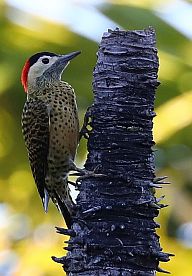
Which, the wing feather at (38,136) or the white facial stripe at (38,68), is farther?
the white facial stripe at (38,68)

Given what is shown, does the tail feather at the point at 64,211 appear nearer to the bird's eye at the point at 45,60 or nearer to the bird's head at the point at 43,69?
the bird's head at the point at 43,69

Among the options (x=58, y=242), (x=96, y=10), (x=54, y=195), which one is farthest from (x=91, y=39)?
(x=54, y=195)

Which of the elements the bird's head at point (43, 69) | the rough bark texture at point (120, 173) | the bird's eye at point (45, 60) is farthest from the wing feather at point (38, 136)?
the rough bark texture at point (120, 173)

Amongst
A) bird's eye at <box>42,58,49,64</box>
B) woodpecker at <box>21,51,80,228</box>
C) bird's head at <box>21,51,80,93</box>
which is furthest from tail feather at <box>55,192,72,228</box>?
bird's eye at <box>42,58,49,64</box>

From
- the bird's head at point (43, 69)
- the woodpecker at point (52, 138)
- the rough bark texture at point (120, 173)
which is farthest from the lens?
the bird's head at point (43, 69)

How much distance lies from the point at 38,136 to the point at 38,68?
55 cm

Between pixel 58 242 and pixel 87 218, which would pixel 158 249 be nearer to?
pixel 87 218

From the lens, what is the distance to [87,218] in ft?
16.7

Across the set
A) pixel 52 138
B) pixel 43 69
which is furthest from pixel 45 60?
pixel 52 138

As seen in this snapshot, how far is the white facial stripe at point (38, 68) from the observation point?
6844mm

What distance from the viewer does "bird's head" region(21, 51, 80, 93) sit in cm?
680

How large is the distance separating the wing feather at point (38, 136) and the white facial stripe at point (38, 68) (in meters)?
0.29

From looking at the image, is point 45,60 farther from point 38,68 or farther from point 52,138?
point 52,138

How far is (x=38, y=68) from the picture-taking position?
691 centimetres
